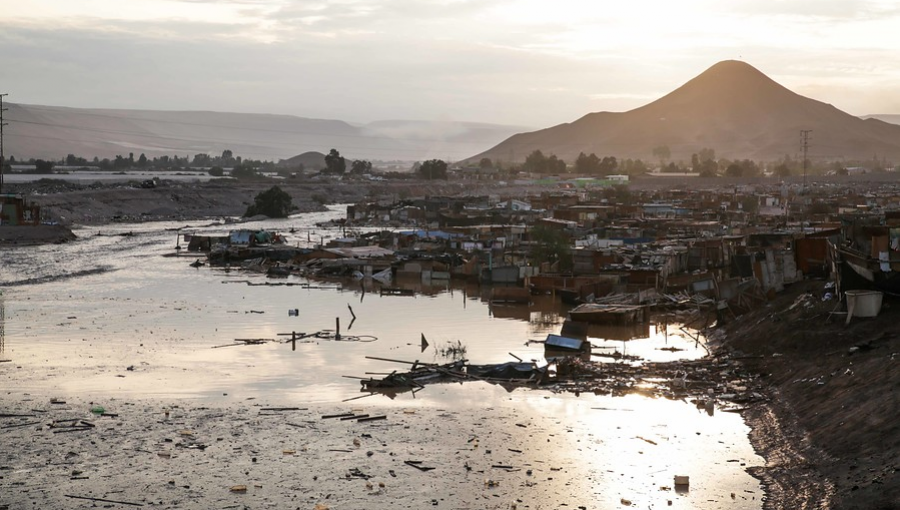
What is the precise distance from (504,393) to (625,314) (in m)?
7.76

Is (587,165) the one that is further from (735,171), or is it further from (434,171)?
(434,171)

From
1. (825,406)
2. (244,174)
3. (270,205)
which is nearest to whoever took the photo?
(825,406)

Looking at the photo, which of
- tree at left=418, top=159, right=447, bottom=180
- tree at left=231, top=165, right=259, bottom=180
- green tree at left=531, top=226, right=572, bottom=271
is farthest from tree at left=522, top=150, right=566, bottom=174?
green tree at left=531, top=226, right=572, bottom=271

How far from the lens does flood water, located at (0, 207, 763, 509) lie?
13.0 metres

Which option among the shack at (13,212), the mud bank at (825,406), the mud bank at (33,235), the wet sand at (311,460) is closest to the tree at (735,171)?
the mud bank at (33,235)

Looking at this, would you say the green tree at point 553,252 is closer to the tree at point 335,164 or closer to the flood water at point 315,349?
the flood water at point 315,349

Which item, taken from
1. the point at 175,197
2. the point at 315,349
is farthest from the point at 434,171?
the point at 315,349

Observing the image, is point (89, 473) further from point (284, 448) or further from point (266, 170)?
point (266, 170)

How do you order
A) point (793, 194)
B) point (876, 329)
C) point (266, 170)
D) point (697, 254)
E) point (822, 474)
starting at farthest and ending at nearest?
point (266, 170)
point (793, 194)
point (697, 254)
point (876, 329)
point (822, 474)

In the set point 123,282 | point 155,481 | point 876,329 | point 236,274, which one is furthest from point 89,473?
point 236,274

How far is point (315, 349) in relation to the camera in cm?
2005

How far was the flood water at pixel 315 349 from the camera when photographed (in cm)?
1299

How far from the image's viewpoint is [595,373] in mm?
17188

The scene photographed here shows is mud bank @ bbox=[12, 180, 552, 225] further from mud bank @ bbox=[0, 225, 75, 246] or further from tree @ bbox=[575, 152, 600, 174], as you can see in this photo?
tree @ bbox=[575, 152, 600, 174]
